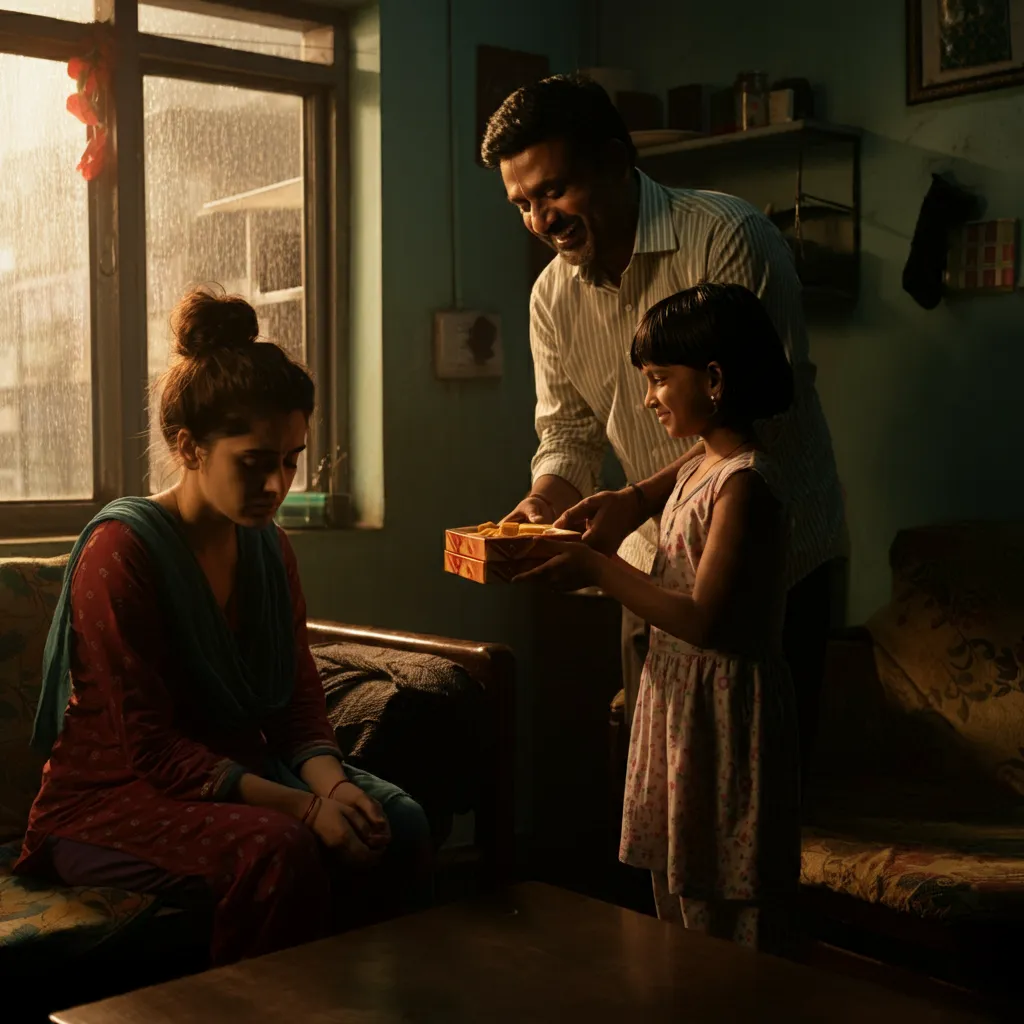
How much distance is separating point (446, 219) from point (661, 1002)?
253 centimetres

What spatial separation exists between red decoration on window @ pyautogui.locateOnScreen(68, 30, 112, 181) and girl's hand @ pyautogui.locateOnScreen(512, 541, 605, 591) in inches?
68.2

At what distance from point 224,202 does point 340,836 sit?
6.41 ft

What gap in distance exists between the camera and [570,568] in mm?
1797

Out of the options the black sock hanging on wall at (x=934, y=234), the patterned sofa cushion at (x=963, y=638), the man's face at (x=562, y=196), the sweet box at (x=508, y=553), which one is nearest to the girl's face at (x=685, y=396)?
the sweet box at (x=508, y=553)

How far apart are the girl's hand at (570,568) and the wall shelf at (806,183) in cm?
158

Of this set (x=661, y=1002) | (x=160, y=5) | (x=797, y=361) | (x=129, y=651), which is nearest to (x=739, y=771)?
(x=661, y=1002)

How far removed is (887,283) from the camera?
3.20m

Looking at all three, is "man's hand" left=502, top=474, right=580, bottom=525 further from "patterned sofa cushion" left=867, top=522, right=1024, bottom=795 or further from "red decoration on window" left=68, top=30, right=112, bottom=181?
"red decoration on window" left=68, top=30, right=112, bottom=181

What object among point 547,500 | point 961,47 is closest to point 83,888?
point 547,500

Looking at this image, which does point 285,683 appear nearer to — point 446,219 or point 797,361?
point 797,361

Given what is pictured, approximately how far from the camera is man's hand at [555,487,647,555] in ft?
6.51

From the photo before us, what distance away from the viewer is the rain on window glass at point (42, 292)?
295cm

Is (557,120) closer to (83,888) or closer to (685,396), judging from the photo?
(685,396)

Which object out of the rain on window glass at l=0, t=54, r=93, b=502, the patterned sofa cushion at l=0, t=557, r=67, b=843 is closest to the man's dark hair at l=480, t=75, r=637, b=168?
the patterned sofa cushion at l=0, t=557, r=67, b=843
